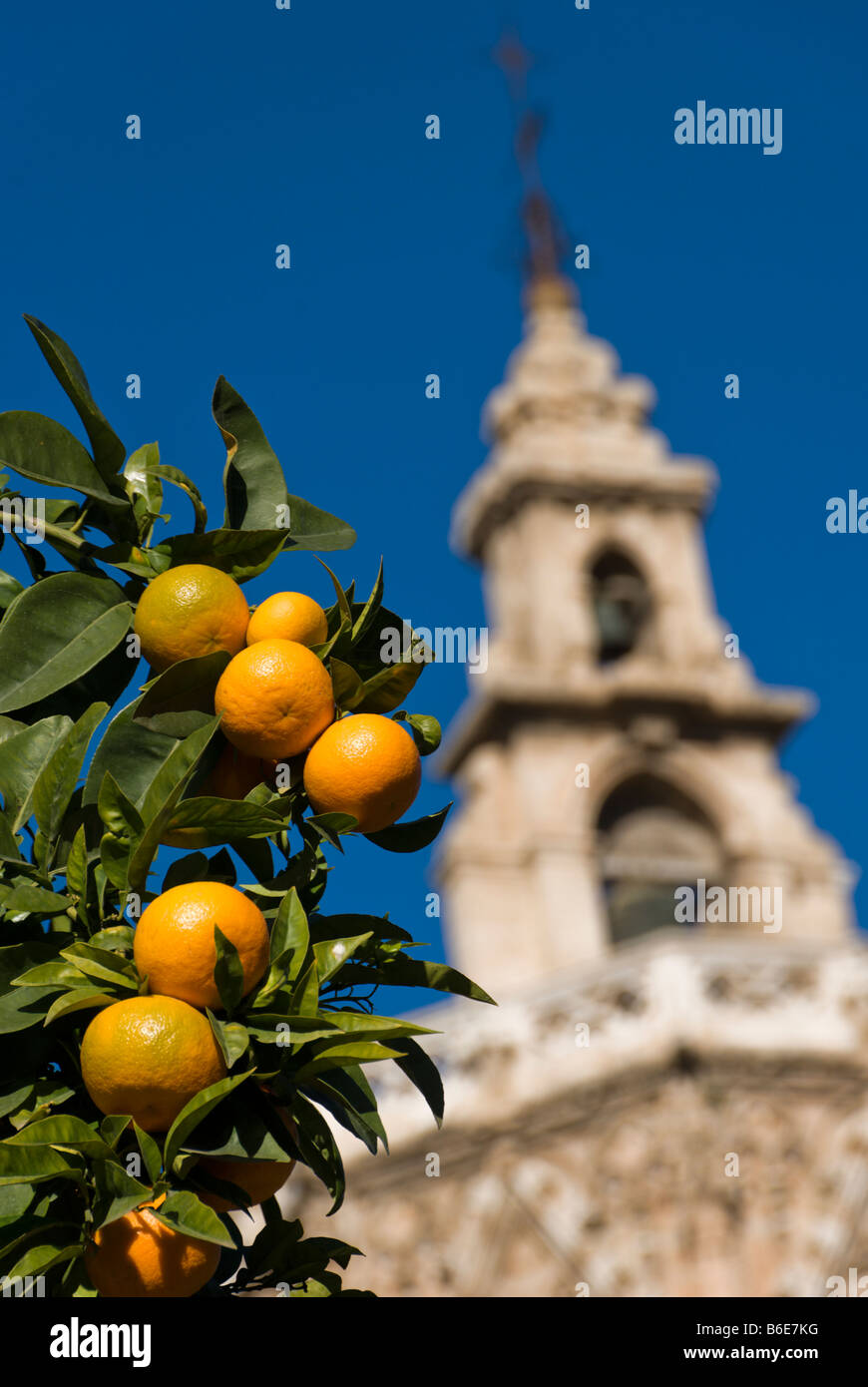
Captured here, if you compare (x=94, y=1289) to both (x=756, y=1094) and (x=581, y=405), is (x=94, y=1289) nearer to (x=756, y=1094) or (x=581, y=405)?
(x=756, y=1094)

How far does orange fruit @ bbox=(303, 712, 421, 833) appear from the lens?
234 cm

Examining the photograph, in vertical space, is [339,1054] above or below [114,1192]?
above

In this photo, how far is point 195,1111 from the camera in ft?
6.58

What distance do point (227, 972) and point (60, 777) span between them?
1.24ft

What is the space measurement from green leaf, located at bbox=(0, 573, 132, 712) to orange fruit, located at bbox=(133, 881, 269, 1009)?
0.35 meters

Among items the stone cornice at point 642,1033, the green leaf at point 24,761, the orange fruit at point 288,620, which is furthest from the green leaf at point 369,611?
→ the stone cornice at point 642,1033

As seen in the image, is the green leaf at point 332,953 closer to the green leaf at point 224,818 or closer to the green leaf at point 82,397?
the green leaf at point 224,818

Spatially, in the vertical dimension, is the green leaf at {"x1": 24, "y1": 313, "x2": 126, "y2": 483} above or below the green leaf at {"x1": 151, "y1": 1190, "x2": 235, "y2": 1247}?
above

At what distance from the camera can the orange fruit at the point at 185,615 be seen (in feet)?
7.68

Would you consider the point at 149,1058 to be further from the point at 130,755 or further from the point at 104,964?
the point at 130,755

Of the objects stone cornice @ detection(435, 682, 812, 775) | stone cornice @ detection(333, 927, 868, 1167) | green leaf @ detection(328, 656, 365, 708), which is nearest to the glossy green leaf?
green leaf @ detection(328, 656, 365, 708)

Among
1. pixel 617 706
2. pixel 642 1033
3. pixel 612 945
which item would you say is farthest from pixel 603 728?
pixel 642 1033

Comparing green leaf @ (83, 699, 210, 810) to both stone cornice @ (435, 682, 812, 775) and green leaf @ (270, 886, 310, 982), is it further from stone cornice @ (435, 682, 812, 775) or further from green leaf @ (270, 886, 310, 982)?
stone cornice @ (435, 682, 812, 775)
